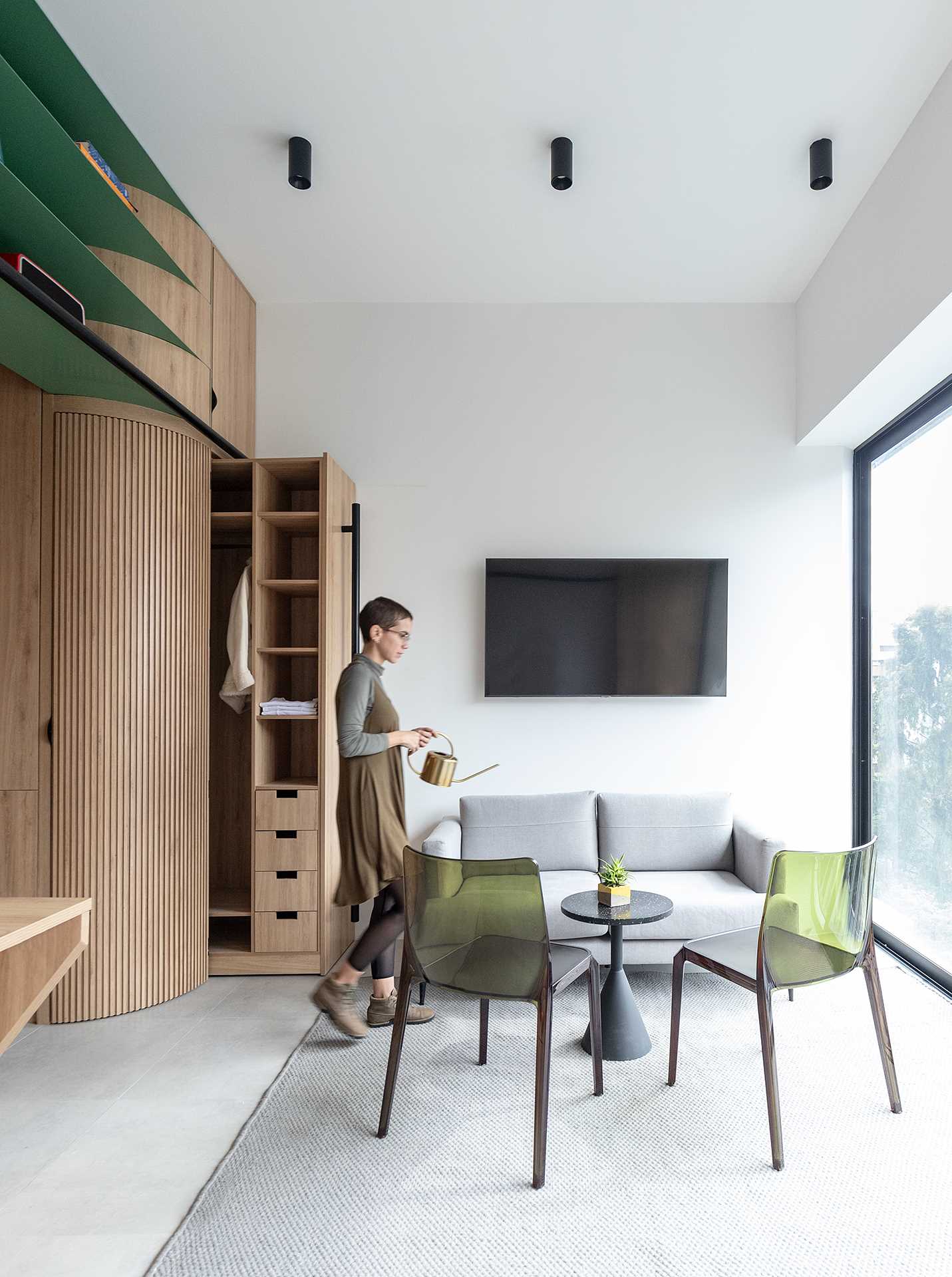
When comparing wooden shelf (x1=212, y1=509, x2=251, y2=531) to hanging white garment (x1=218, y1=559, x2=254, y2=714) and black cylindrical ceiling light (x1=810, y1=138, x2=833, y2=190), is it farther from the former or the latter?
black cylindrical ceiling light (x1=810, y1=138, x2=833, y2=190)

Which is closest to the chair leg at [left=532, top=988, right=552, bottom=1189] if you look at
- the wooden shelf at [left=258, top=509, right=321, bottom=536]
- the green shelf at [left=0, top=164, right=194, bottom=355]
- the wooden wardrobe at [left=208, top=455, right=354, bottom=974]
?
the wooden wardrobe at [left=208, top=455, right=354, bottom=974]

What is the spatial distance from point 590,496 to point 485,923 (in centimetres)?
250

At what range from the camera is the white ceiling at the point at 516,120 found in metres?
2.37

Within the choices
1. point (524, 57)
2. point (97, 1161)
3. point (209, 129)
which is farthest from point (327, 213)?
point (97, 1161)

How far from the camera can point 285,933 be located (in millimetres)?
3551

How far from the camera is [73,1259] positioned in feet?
5.97

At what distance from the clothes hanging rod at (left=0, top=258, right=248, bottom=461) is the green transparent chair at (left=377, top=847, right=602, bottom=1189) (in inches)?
66.9

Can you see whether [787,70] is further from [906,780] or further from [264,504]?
[906,780]

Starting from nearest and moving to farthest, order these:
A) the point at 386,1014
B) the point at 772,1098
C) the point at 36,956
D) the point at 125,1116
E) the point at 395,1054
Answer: the point at 36,956
the point at 772,1098
the point at 395,1054
the point at 125,1116
the point at 386,1014

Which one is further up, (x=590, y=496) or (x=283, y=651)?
(x=590, y=496)

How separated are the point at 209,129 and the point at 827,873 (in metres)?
3.06

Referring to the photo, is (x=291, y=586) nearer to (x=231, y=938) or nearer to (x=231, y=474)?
(x=231, y=474)

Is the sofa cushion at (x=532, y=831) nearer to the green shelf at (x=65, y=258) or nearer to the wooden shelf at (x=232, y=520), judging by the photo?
the wooden shelf at (x=232, y=520)

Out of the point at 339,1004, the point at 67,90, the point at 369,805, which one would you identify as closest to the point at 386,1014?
the point at 339,1004
